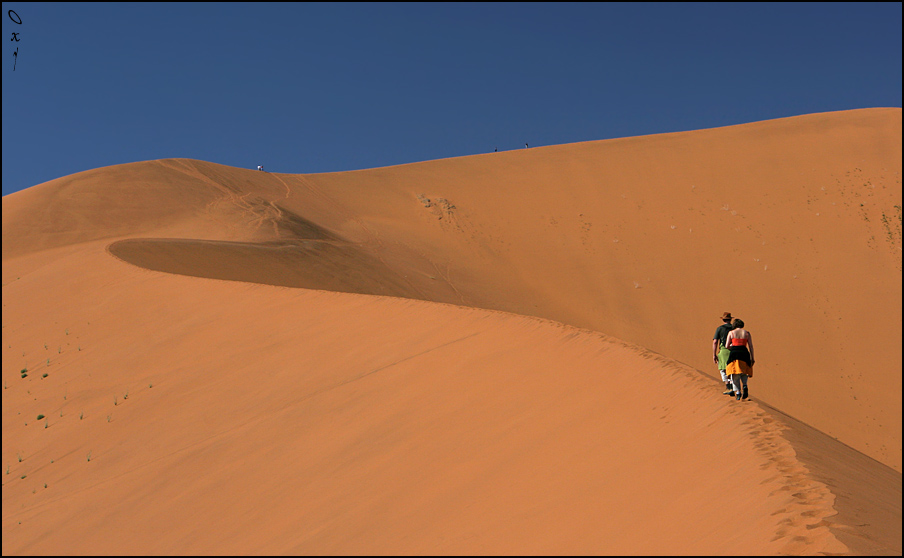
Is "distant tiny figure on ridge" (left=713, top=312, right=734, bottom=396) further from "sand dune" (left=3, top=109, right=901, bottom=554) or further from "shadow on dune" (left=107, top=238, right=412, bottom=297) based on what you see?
"shadow on dune" (left=107, top=238, right=412, bottom=297)

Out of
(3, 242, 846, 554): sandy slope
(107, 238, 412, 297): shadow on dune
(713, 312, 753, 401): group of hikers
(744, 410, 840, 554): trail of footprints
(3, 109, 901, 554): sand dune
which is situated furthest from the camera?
(107, 238, 412, 297): shadow on dune

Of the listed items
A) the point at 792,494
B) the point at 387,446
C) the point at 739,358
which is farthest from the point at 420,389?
the point at 792,494

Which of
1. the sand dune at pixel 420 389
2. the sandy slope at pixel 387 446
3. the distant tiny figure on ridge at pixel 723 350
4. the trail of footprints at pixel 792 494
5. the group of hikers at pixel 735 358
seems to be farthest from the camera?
the distant tiny figure on ridge at pixel 723 350

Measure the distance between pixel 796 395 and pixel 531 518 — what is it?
21.3 m

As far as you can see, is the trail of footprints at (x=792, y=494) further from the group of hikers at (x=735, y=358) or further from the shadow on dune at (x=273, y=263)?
the shadow on dune at (x=273, y=263)

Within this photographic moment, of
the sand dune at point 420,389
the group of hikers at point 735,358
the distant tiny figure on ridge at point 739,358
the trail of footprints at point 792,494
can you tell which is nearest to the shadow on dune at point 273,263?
the sand dune at point 420,389

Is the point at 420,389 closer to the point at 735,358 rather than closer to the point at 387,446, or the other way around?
the point at 387,446

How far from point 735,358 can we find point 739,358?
0.04 metres

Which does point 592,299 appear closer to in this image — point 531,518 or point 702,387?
point 702,387

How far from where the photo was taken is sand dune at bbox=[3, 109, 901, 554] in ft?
20.0

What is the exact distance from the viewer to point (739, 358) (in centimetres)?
837

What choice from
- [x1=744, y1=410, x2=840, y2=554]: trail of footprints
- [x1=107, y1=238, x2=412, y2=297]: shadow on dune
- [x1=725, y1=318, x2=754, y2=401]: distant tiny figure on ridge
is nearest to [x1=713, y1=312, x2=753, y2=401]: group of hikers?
[x1=725, y1=318, x2=754, y2=401]: distant tiny figure on ridge

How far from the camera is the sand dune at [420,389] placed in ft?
20.0

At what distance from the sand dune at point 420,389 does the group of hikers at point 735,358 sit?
253mm
